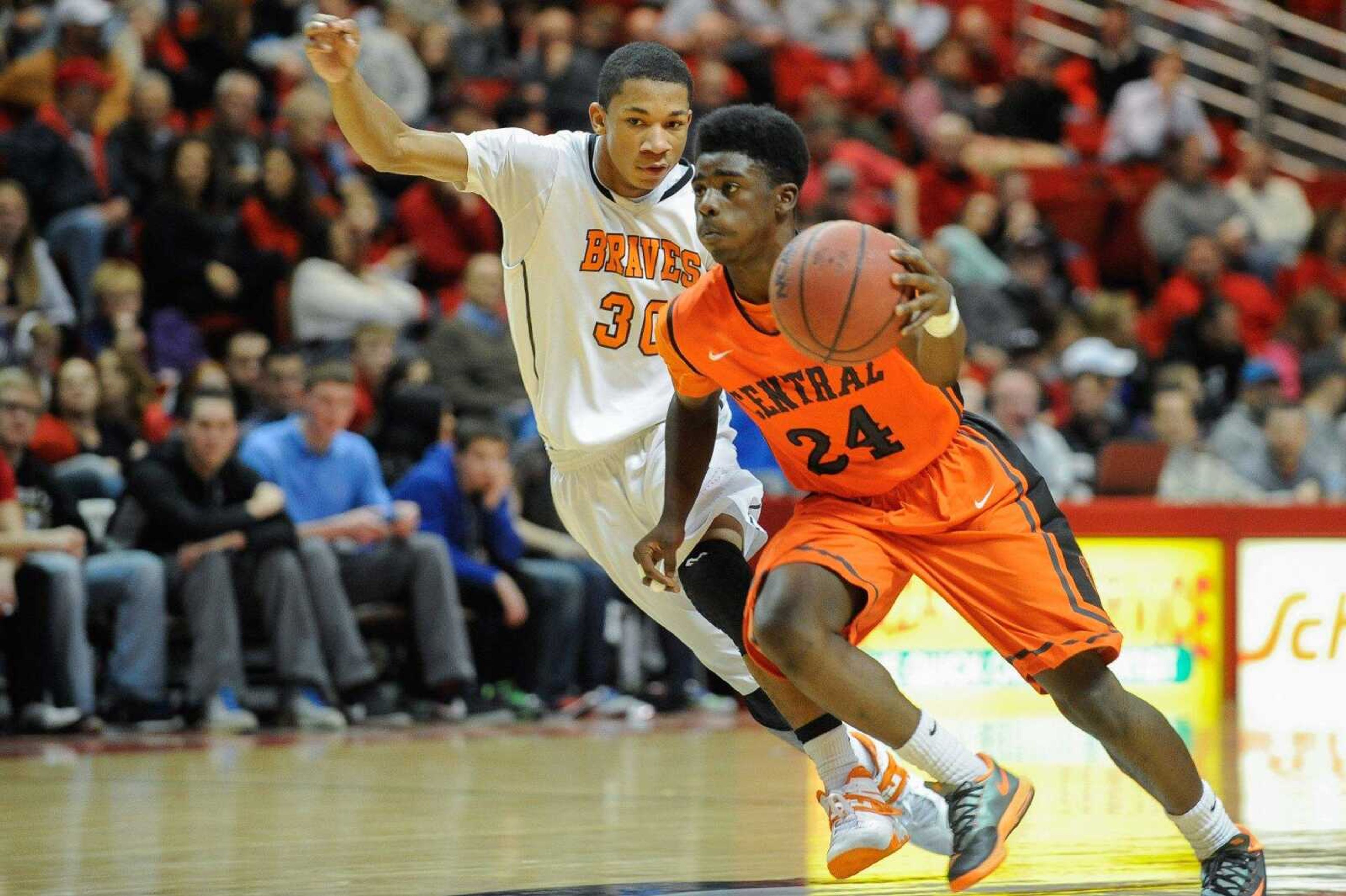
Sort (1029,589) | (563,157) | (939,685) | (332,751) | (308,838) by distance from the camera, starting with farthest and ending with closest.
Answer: (939,685) < (332,751) < (308,838) < (563,157) < (1029,589)

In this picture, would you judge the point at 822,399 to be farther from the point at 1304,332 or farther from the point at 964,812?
the point at 1304,332

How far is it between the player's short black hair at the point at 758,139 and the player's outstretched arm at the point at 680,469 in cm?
62

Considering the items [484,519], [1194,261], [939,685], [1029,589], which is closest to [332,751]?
[484,519]

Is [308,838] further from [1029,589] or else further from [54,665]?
[54,665]

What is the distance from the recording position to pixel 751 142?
4.40 metres

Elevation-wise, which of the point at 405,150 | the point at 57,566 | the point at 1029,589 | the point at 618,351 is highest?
the point at 405,150

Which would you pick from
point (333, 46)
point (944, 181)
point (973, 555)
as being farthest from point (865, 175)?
point (973, 555)

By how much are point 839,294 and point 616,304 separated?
1307 mm

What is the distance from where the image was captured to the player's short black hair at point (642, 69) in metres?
4.96

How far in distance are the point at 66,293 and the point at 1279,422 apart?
6.95 m

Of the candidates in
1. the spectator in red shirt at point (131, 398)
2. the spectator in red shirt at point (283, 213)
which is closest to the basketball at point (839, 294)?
the spectator in red shirt at point (131, 398)

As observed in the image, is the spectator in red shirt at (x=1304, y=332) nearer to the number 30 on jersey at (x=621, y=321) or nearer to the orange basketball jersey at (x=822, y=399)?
the number 30 on jersey at (x=621, y=321)

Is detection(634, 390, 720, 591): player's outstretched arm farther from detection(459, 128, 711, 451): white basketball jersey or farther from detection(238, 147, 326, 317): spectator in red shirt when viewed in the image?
detection(238, 147, 326, 317): spectator in red shirt

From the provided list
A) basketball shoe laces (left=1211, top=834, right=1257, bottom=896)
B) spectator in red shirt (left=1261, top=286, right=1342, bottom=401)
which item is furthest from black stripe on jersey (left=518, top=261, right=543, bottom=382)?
spectator in red shirt (left=1261, top=286, right=1342, bottom=401)
